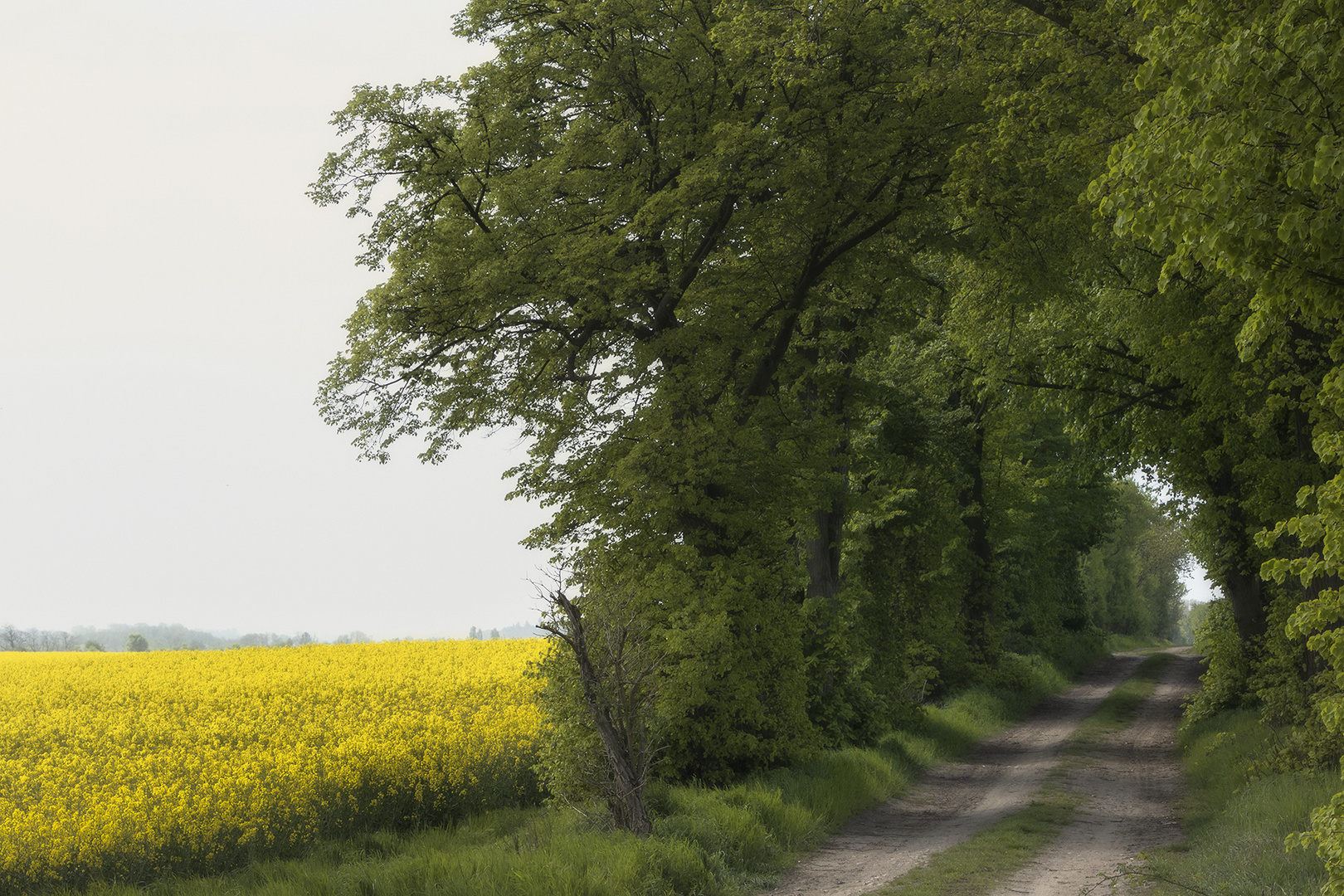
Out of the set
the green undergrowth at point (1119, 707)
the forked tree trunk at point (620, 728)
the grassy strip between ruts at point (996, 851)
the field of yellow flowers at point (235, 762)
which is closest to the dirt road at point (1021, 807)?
the grassy strip between ruts at point (996, 851)

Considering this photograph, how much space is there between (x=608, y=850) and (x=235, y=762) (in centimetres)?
803

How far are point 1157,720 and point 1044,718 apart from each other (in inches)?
112

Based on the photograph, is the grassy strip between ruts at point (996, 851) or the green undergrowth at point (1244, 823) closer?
the green undergrowth at point (1244, 823)

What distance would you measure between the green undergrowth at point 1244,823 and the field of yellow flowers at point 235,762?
9.52 meters

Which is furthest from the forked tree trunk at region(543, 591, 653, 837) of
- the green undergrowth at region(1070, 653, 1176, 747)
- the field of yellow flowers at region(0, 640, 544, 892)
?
the green undergrowth at region(1070, 653, 1176, 747)

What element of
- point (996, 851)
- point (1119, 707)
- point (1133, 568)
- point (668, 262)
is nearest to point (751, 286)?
point (668, 262)

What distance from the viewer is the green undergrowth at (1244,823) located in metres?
9.27

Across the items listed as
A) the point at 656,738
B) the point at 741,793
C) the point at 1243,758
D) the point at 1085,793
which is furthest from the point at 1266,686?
the point at 656,738

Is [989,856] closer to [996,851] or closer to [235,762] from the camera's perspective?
[996,851]

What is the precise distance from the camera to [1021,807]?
50.0 feet

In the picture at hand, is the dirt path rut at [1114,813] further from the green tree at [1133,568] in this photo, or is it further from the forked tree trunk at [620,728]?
the green tree at [1133,568]

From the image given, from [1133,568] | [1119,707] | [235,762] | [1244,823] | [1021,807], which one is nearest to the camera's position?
[1244,823]

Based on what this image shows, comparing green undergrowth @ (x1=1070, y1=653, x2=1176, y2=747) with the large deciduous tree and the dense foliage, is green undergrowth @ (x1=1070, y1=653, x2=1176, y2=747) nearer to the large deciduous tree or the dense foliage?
the dense foliage

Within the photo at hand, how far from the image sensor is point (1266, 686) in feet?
59.4
